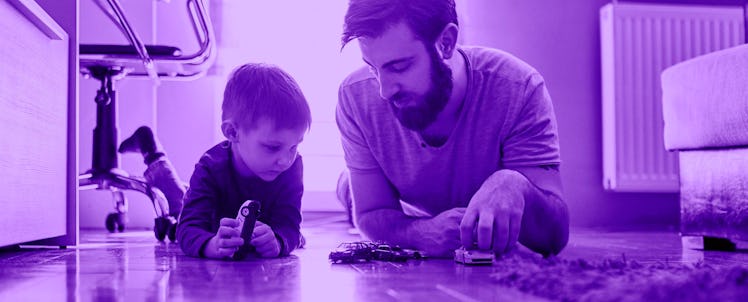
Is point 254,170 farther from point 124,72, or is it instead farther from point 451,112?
point 124,72

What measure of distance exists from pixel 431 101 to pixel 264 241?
385mm

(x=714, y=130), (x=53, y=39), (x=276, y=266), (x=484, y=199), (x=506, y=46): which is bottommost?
(x=276, y=266)

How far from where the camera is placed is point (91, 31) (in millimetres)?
3000

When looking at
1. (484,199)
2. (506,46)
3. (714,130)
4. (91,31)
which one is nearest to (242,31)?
(91,31)

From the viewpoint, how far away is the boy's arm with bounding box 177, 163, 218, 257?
1399 millimetres

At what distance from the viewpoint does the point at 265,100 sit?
4.69ft

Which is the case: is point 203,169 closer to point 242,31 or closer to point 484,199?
point 484,199

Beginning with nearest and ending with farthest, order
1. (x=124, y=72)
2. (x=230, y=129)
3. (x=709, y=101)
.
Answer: (x=230, y=129), (x=709, y=101), (x=124, y=72)

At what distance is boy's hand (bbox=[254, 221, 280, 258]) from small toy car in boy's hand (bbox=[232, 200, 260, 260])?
0.08 ft

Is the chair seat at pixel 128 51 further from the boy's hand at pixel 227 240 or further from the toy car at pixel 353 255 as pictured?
the toy car at pixel 353 255

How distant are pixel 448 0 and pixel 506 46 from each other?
180 cm

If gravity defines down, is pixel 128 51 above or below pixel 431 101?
above

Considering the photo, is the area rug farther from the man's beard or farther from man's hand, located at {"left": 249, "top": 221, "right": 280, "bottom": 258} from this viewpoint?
man's hand, located at {"left": 249, "top": 221, "right": 280, "bottom": 258}

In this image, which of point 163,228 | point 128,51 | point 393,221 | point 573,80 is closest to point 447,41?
point 393,221
